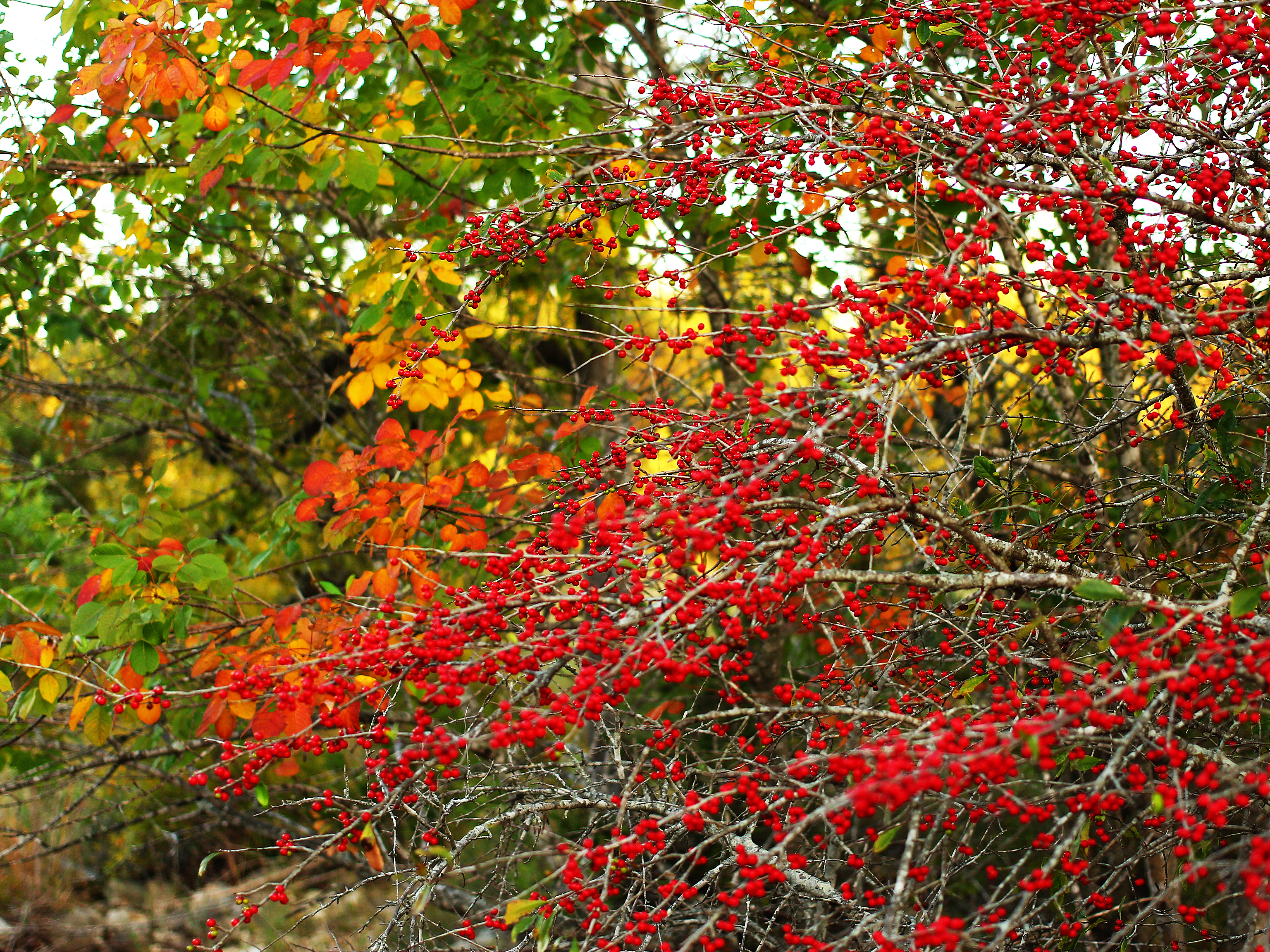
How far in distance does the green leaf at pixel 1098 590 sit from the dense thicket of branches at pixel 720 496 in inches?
2.8

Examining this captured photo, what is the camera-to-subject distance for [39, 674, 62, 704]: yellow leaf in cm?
295

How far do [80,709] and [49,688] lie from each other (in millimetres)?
126

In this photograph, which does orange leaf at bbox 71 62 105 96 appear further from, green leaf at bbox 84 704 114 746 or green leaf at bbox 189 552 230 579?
green leaf at bbox 84 704 114 746

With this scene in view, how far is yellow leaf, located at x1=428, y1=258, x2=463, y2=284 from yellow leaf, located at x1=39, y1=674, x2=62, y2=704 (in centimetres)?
184

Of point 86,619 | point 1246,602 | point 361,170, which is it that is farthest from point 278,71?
point 1246,602

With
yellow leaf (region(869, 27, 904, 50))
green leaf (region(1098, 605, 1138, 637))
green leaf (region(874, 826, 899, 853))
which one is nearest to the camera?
green leaf (region(1098, 605, 1138, 637))

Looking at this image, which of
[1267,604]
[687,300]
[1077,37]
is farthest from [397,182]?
[1267,604]

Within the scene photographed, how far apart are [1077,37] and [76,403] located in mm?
5508

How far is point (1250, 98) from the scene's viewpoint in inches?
90.6

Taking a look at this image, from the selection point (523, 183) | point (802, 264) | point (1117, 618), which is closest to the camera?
point (1117, 618)

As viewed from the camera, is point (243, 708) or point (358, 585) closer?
point (243, 708)

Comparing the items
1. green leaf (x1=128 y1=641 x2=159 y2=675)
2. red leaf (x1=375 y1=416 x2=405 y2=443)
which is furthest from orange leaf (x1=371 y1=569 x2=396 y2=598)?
green leaf (x1=128 y1=641 x2=159 y2=675)

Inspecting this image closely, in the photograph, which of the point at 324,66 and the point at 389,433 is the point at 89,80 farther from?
the point at 389,433

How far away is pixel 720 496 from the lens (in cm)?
175
